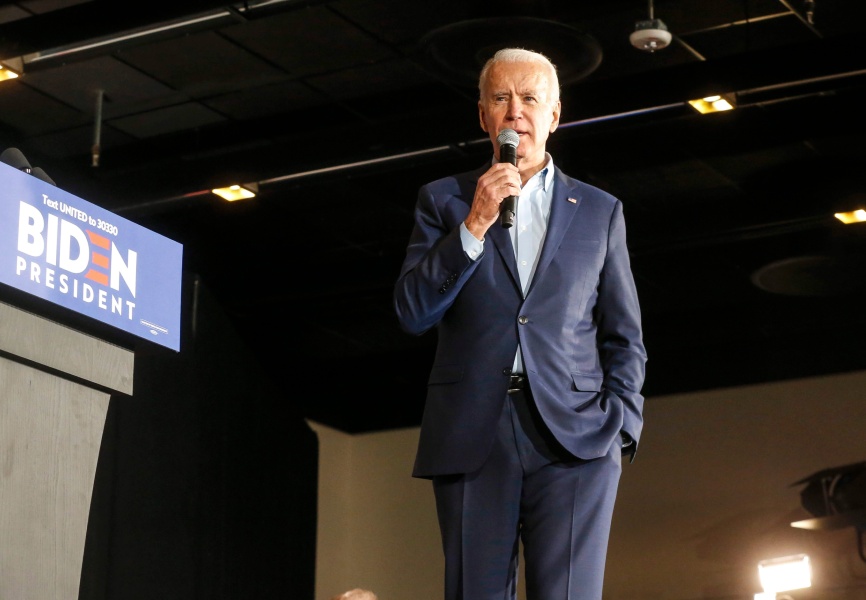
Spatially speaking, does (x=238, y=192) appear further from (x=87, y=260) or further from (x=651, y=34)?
(x=87, y=260)

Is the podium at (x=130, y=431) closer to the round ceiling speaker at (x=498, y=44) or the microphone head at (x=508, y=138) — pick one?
the microphone head at (x=508, y=138)

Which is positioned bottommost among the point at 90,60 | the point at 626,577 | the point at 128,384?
the point at 128,384

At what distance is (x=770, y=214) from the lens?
25.6 feet

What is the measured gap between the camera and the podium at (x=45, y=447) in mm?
1824

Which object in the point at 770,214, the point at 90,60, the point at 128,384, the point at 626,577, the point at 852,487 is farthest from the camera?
the point at 626,577

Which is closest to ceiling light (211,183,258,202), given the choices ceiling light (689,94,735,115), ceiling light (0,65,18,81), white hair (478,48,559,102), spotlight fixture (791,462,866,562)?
ceiling light (0,65,18,81)

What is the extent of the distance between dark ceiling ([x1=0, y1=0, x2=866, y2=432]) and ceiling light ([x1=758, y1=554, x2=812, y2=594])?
1.64 m

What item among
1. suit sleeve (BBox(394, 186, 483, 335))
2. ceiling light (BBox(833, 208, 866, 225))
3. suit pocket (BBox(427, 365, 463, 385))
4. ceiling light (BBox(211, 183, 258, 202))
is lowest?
suit pocket (BBox(427, 365, 463, 385))

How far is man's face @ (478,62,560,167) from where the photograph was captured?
203cm

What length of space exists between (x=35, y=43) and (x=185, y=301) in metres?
3.01

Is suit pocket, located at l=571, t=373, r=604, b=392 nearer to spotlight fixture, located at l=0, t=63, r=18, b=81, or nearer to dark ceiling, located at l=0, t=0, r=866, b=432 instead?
dark ceiling, located at l=0, t=0, r=866, b=432

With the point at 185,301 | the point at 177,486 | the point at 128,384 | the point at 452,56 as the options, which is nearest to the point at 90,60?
the point at 452,56

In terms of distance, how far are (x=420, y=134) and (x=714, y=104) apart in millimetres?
1404

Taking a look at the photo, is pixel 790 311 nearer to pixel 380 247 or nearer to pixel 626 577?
pixel 626 577
